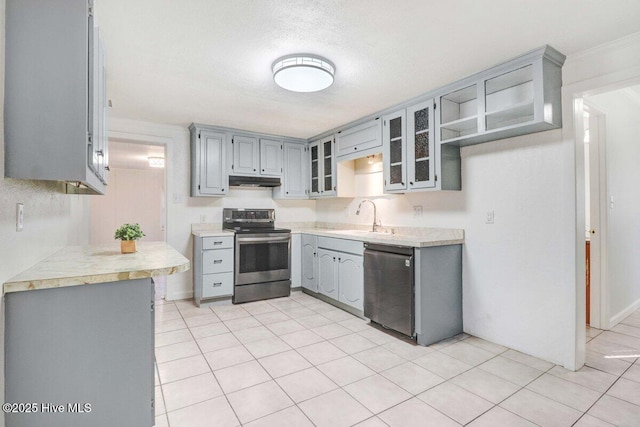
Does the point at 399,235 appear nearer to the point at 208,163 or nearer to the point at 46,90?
the point at 208,163

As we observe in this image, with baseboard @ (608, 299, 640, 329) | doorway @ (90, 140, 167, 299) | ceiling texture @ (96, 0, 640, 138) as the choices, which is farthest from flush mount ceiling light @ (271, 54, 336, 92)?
doorway @ (90, 140, 167, 299)

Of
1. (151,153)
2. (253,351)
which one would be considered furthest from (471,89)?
(151,153)

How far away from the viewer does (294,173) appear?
15.7 feet

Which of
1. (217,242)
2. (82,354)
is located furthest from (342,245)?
(82,354)

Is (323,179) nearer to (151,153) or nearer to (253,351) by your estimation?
(253,351)

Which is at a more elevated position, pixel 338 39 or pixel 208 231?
pixel 338 39

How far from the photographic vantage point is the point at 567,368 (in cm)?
232

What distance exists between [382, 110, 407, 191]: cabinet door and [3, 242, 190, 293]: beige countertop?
2.29 m

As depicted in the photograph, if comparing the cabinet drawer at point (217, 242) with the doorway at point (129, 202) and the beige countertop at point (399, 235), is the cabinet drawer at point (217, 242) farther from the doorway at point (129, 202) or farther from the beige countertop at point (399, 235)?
the doorway at point (129, 202)

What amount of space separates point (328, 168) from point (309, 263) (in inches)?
52.6

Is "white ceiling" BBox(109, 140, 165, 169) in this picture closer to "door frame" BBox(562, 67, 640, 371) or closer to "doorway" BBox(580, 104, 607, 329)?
"door frame" BBox(562, 67, 640, 371)

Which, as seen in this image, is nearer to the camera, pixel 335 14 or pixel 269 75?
pixel 335 14

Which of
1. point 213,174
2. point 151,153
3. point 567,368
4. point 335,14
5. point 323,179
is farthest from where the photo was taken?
point 151,153

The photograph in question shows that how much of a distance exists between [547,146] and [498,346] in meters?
1.68
